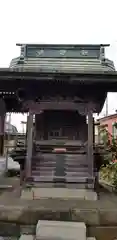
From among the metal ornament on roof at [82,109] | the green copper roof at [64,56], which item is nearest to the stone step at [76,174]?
the metal ornament on roof at [82,109]

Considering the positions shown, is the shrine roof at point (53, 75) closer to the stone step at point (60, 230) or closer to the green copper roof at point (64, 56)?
the green copper roof at point (64, 56)

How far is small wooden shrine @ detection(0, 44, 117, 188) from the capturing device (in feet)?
24.8

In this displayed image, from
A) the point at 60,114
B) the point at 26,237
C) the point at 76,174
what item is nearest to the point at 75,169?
the point at 76,174

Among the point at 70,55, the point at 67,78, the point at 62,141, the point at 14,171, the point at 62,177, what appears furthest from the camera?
the point at 14,171

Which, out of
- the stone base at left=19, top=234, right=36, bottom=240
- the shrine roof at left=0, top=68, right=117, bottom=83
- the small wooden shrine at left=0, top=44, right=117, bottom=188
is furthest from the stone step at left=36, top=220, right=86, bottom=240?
the shrine roof at left=0, top=68, right=117, bottom=83

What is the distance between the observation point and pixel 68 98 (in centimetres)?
868

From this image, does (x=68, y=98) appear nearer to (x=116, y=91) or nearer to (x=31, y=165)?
(x=116, y=91)

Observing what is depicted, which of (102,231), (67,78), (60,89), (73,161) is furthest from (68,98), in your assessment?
(102,231)

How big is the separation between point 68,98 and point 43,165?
97.0 inches

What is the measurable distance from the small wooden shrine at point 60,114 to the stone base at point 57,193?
0.93ft

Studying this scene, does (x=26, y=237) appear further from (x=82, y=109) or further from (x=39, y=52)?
(x=39, y=52)

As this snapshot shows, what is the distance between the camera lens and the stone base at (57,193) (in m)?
7.84

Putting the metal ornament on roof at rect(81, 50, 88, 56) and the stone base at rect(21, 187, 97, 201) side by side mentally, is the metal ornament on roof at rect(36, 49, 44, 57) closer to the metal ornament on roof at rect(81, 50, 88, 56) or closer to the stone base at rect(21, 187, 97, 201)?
the metal ornament on roof at rect(81, 50, 88, 56)

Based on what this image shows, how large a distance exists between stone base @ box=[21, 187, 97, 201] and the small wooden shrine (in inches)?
11.2
